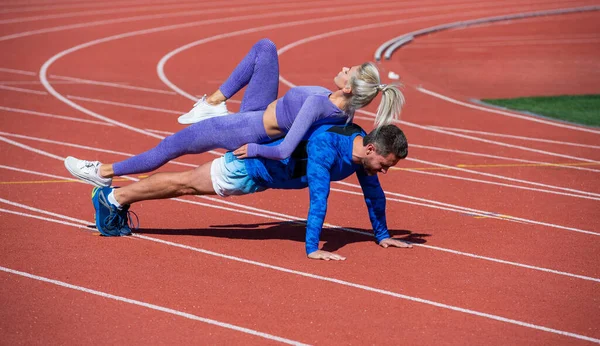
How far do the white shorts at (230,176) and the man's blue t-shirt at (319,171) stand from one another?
0.05 meters

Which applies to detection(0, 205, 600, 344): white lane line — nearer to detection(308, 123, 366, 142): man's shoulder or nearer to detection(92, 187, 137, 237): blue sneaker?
detection(92, 187, 137, 237): blue sneaker

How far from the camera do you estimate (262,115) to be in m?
6.63

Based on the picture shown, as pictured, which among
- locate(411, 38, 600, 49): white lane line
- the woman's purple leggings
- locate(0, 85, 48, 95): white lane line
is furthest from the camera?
locate(411, 38, 600, 49): white lane line

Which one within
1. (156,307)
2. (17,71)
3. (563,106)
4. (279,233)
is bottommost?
(563,106)

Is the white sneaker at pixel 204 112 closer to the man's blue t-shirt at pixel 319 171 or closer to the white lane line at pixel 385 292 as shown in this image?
the man's blue t-shirt at pixel 319 171

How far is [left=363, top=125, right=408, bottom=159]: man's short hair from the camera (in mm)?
6199

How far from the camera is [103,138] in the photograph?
10.6 metres

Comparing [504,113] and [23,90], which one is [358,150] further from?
[23,90]

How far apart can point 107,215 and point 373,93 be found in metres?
2.10

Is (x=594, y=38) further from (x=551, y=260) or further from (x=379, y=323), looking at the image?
(x=379, y=323)

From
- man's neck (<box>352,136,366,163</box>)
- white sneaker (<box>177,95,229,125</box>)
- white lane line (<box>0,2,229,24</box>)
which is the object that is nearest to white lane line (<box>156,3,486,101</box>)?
white lane line (<box>0,2,229,24</box>)

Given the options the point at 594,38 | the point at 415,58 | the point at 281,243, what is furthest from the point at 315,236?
the point at 594,38

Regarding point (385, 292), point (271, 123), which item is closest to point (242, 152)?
point (271, 123)

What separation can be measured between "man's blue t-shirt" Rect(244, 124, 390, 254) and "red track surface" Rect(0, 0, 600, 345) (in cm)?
27
